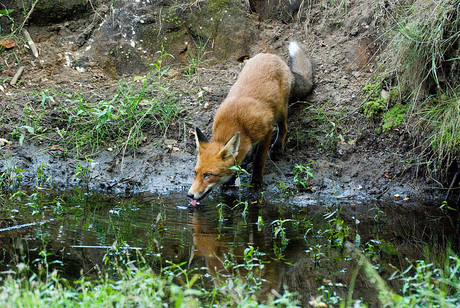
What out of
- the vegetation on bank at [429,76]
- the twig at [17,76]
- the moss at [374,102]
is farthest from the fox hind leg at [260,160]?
the twig at [17,76]

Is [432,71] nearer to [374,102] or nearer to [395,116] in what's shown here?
[395,116]

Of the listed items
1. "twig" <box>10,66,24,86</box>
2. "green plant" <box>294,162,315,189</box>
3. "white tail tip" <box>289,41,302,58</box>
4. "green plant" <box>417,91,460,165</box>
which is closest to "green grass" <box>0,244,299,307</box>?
"green plant" <box>294,162,315,189</box>

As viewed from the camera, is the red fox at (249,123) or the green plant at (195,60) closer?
the red fox at (249,123)

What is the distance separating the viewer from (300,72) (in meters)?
8.13

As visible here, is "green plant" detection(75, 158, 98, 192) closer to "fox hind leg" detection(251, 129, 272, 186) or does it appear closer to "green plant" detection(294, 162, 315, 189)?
"fox hind leg" detection(251, 129, 272, 186)

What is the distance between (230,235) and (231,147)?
150 cm

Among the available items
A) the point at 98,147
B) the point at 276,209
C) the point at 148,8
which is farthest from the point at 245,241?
the point at 148,8

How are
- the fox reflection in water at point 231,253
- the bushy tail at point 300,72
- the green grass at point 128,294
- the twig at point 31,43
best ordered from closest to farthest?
the green grass at point 128,294
the fox reflection in water at point 231,253
the bushy tail at point 300,72
the twig at point 31,43

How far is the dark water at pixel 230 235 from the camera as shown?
13.4ft

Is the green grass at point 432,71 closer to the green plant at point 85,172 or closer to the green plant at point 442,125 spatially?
the green plant at point 442,125

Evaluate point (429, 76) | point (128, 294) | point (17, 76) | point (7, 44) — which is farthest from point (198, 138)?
point (7, 44)

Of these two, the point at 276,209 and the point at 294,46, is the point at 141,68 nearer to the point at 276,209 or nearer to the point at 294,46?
the point at 294,46

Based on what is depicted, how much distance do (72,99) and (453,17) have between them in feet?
18.8

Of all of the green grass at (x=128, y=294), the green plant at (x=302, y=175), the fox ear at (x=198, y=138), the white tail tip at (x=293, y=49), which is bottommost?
the green plant at (x=302, y=175)
